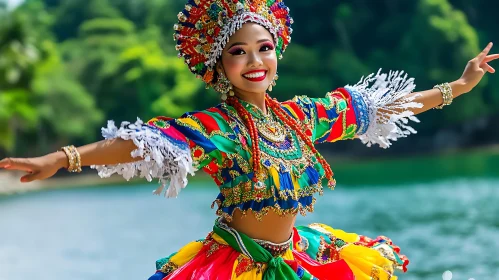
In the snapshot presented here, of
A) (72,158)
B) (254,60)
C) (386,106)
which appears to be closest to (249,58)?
(254,60)

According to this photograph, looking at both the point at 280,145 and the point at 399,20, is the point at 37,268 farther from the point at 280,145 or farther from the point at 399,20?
the point at 399,20

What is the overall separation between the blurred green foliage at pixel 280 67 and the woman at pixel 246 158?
2310 centimetres

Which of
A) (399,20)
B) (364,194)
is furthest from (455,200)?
(399,20)

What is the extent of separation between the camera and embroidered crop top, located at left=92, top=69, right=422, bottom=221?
2426mm

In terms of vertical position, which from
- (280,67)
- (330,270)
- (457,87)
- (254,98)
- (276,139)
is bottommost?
(330,270)

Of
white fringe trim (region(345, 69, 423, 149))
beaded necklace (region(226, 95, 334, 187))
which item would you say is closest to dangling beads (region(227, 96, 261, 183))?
beaded necklace (region(226, 95, 334, 187))

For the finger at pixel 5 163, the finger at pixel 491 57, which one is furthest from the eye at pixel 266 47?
the finger at pixel 5 163

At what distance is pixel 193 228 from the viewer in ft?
37.1

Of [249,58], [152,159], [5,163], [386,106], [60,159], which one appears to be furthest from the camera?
[386,106]

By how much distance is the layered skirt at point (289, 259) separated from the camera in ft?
8.44

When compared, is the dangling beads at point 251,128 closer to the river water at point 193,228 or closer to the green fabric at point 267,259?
the green fabric at point 267,259

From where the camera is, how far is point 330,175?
2789 mm

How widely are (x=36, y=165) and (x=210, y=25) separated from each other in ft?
2.58

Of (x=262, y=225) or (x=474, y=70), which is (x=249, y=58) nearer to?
(x=262, y=225)
